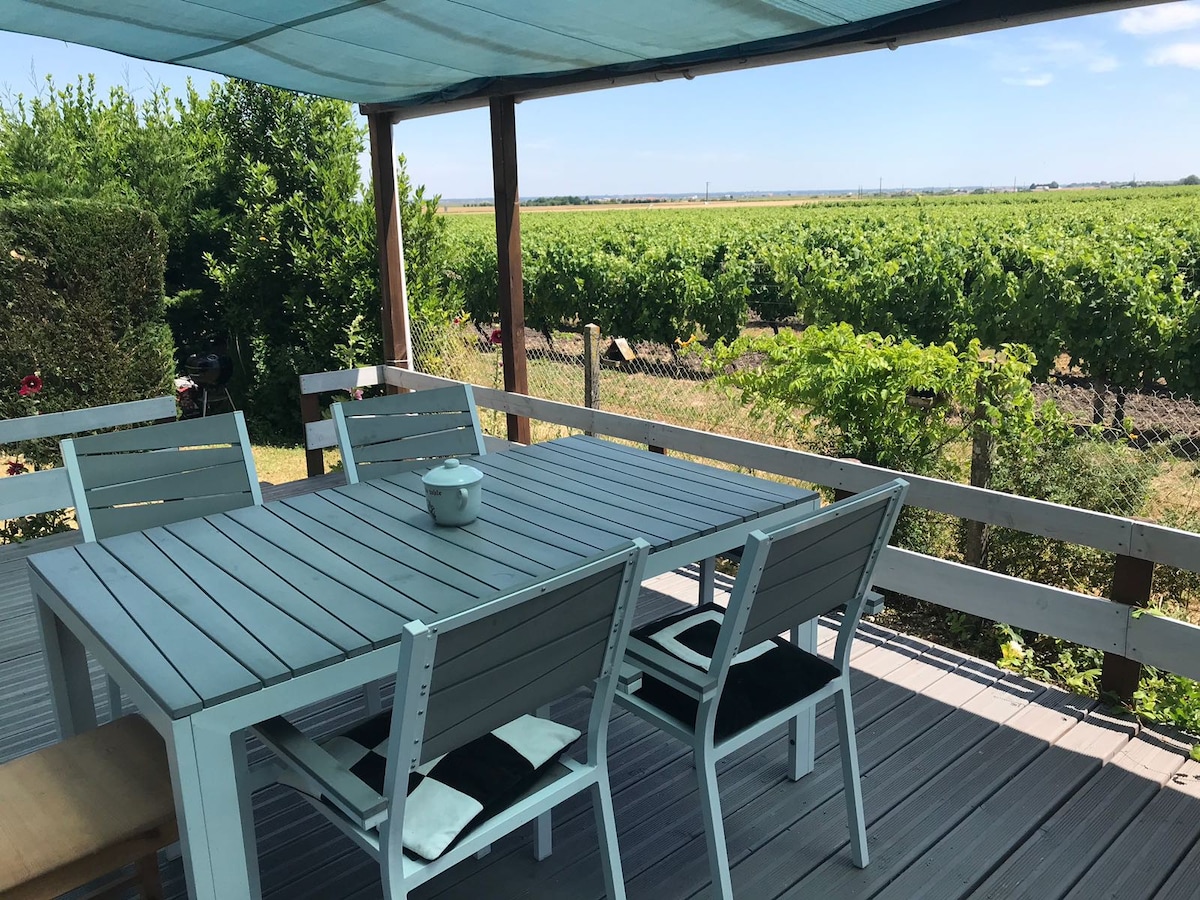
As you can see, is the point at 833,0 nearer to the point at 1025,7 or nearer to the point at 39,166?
the point at 1025,7

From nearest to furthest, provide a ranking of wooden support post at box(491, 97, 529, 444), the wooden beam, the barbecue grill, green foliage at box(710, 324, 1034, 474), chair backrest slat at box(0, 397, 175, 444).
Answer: chair backrest slat at box(0, 397, 175, 444) → green foliage at box(710, 324, 1034, 474) → wooden support post at box(491, 97, 529, 444) → the wooden beam → the barbecue grill


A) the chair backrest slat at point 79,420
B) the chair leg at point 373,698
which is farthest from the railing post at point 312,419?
the chair leg at point 373,698

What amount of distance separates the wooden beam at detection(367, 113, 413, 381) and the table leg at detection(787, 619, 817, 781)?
3718 millimetres

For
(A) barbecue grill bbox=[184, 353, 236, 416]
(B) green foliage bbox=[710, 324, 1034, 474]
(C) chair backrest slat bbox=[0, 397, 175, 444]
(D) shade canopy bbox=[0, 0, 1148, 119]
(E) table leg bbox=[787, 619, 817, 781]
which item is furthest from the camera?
(A) barbecue grill bbox=[184, 353, 236, 416]

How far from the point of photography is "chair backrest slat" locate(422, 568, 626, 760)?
1.36m

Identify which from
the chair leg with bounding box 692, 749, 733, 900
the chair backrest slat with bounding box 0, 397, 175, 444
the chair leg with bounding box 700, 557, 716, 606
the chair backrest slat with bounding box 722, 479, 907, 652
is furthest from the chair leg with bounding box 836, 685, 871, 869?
the chair backrest slat with bounding box 0, 397, 175, 444

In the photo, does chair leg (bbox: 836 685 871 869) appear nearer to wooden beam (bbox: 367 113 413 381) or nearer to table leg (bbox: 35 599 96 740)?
table leg (bbox: 35 599 96 740)

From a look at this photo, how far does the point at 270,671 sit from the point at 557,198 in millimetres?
74169

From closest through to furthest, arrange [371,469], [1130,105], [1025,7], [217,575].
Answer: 1. [217,575]
2. [1025,7]
3. [371,469]
4. [1130,105]

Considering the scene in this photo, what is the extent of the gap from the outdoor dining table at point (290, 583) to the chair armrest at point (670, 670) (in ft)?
0.76

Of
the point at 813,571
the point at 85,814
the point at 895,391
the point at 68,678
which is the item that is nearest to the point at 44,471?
the point at 68,678

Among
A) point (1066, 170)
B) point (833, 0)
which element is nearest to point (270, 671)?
point (833, 0)

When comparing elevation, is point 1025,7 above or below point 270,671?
above

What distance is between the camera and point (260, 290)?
7.62m
